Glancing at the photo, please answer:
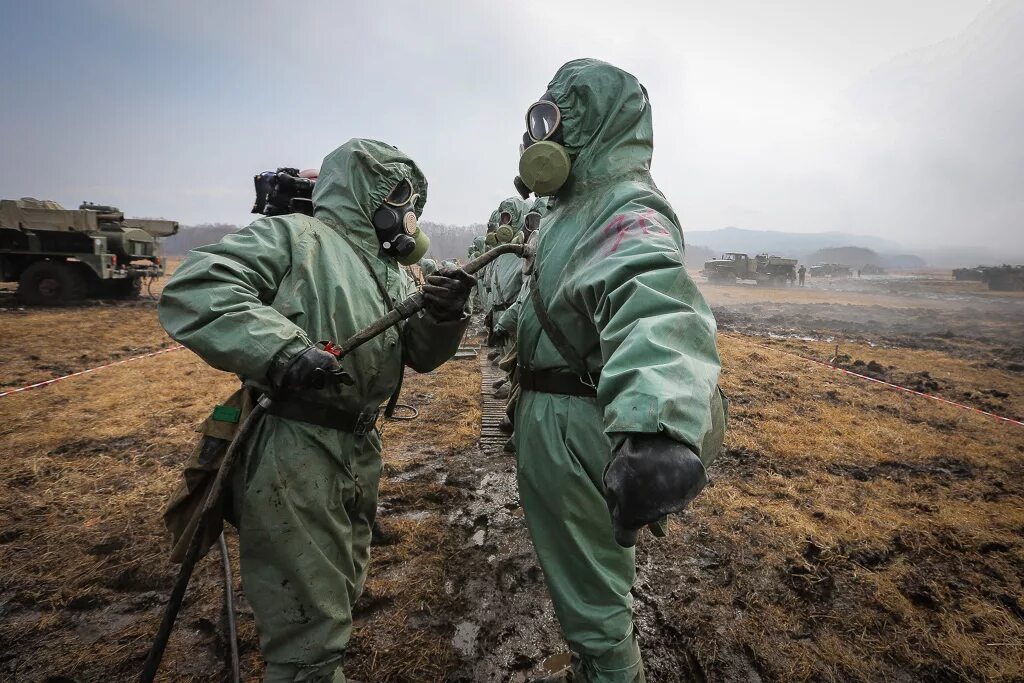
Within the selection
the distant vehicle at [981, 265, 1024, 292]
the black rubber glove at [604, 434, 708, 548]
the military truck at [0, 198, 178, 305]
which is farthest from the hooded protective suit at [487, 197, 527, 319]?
the distant vehicle at [981, 265, 1024, 292]

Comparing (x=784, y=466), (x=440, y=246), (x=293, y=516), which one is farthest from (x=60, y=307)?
(x=440, y=246)

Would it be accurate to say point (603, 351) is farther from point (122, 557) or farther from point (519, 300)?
point (122, 557)

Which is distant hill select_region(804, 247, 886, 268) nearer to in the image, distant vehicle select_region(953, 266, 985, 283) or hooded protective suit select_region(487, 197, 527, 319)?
distant vehicle select_region(953, 266, 985, 283)

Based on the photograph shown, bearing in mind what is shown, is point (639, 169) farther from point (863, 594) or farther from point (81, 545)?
point (81, 545)

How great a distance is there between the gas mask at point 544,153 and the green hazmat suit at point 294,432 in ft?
2.72

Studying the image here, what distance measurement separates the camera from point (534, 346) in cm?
191

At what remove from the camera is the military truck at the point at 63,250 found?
1318 centimetres

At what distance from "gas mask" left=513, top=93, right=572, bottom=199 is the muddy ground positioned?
7.64ft

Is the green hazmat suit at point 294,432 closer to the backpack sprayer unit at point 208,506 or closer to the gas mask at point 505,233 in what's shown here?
the backpack sprayer unit at point 208,506

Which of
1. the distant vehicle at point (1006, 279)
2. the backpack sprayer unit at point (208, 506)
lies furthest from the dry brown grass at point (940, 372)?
the distant vehicle at point (1006, 279)

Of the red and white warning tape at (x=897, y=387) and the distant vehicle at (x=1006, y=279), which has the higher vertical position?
the distant vehicle at (x=1006, y=279)

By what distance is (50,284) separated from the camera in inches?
546

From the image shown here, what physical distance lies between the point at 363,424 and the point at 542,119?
1.49 meters

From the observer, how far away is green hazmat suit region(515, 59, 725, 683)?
108 cm
